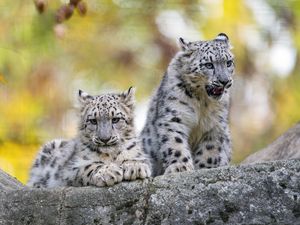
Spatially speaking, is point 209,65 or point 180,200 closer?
point 180,200

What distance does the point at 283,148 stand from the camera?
11664 mm

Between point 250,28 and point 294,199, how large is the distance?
12.0 meters

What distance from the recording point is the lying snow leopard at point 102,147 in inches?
371

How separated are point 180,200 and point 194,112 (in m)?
2.40

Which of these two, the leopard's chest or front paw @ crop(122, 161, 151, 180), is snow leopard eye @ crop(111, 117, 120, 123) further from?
the leopard's chest

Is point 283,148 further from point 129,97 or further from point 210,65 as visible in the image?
point 129,97

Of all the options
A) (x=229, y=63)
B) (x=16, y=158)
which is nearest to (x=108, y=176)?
(x=229, y=63)

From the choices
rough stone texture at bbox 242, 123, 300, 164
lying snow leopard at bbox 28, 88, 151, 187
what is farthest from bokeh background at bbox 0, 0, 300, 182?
lying snow leopard at bbox 28, 88, 151, 187

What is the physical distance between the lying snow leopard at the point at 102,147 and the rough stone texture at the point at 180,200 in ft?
0.98

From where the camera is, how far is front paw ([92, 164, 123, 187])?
Result: 903 centimetres

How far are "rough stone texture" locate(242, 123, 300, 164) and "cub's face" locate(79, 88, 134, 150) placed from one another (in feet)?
6.74

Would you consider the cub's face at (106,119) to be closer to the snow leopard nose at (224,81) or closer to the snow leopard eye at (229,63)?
Result: the snow leopard nose at (224,81)

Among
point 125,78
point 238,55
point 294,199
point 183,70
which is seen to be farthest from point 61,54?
point 294,199

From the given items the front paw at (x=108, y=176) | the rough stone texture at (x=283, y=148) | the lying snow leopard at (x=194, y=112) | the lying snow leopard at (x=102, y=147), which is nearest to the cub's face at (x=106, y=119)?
the lying snow leopard at (x=102, y=147)
